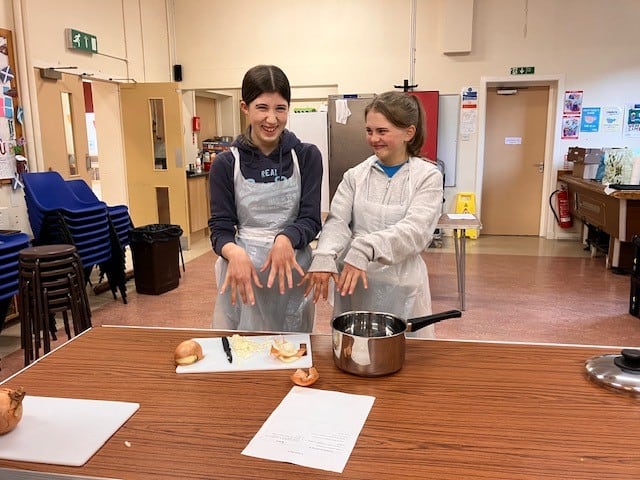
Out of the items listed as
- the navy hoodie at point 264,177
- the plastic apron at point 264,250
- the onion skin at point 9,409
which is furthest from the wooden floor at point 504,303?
the onion skin at point 9,409

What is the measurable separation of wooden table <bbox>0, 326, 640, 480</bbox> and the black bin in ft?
10.3

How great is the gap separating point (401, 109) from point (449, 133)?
575 centimetres

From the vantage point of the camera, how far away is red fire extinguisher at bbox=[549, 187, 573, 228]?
271 inches

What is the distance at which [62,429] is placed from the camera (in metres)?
0.98

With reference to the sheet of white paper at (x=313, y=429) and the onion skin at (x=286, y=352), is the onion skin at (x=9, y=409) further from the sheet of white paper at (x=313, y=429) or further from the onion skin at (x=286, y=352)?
the onion skin at (x=286, y=352)

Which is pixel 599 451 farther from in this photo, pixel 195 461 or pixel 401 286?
pixel 401 286

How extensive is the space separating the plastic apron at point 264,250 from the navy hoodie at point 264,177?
0.06ft

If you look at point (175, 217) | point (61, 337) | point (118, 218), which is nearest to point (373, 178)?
point (61, 337)

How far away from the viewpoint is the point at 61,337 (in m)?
3.57

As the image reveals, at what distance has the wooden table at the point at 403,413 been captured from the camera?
0.86m

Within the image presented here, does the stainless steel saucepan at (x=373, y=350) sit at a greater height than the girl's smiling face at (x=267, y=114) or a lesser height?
lesser

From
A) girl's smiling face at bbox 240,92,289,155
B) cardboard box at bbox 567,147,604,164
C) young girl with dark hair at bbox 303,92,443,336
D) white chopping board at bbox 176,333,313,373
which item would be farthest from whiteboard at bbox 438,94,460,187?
white chopping board at bbox 176,333,313,373

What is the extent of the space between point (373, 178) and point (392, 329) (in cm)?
54

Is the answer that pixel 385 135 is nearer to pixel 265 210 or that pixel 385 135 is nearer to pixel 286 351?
pixel 265 210
